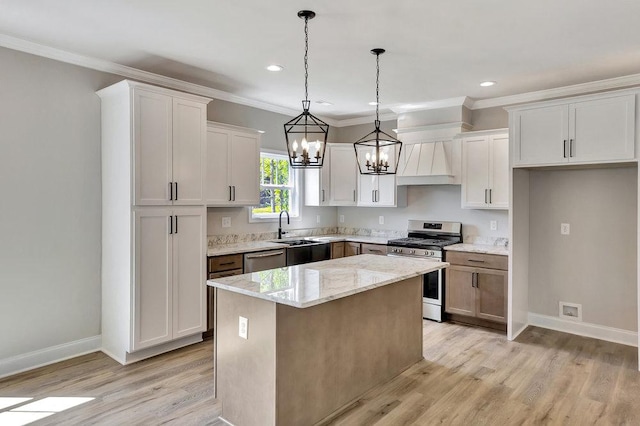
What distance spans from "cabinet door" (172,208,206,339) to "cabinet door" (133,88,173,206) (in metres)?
0.29

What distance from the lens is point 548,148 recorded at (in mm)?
3939

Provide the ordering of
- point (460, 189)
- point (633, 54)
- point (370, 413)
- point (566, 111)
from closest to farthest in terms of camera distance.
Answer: point (370, 413) → point (633, 54) → point (566, 111) → point (460, 189)

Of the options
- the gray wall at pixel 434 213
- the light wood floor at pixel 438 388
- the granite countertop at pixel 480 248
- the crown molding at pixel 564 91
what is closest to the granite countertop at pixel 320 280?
the light wood floor at pixel 438 388

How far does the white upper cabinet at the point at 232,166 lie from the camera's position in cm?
431

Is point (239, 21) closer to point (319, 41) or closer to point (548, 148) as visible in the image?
point (319, 41)

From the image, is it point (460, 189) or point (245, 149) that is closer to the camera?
point (245, 149)

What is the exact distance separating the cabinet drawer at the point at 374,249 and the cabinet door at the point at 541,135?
1910 millimetres

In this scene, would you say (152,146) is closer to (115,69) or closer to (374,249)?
(115,69)

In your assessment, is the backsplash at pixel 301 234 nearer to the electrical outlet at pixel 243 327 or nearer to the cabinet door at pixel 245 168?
the cabinet door at pixel 245 168

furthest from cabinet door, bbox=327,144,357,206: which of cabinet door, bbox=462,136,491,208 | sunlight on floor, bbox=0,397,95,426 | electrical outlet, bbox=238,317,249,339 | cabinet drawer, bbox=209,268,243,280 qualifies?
sunlight on floor, bbox=0,397,95,426

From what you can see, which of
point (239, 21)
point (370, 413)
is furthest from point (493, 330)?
point (239, 21)

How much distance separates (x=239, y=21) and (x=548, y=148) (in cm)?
310

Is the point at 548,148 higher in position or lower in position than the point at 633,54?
lower

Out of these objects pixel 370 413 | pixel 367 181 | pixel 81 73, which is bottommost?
pixel 370 413
